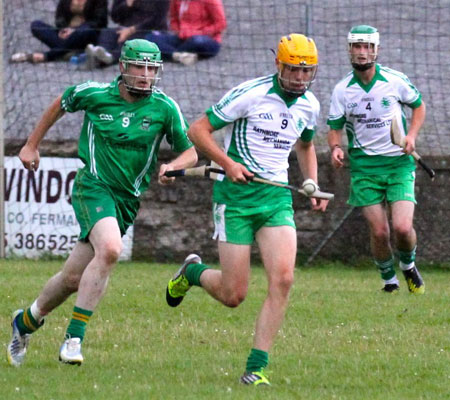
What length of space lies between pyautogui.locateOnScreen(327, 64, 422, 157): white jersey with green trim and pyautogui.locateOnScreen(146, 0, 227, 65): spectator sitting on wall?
4.35 meters

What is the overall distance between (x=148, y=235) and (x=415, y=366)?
7.05m

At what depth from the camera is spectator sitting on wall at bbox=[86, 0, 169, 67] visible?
619 inches

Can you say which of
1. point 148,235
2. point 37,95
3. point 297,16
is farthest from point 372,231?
A: point 37,95

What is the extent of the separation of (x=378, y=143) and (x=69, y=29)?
241 inches

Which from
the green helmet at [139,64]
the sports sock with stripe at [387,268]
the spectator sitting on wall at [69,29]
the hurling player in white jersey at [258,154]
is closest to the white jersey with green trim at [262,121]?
the hurling player in white jersey at [258,154]

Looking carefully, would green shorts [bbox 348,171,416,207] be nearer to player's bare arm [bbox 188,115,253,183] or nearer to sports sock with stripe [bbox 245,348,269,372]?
player's bare arm [bbox 188,115,253,183]

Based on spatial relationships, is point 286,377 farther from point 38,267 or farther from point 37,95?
point 37,95

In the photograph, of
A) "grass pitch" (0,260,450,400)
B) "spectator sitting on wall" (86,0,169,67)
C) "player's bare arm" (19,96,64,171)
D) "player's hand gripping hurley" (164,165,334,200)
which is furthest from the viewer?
"spectator sitting on wall" (86,0,169,67)

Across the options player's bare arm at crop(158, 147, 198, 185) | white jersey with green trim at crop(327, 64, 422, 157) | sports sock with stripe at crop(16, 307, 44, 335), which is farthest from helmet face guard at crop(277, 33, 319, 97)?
white jersey with green trim at crop(327, 64, 422, 157)

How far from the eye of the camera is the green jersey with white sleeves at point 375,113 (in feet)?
36.5

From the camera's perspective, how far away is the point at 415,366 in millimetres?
7516

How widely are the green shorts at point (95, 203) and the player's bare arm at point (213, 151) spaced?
2.39 feet

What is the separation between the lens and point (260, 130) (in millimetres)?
7332

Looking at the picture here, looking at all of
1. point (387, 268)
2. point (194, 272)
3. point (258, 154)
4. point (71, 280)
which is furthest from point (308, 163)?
point (387, 268)
